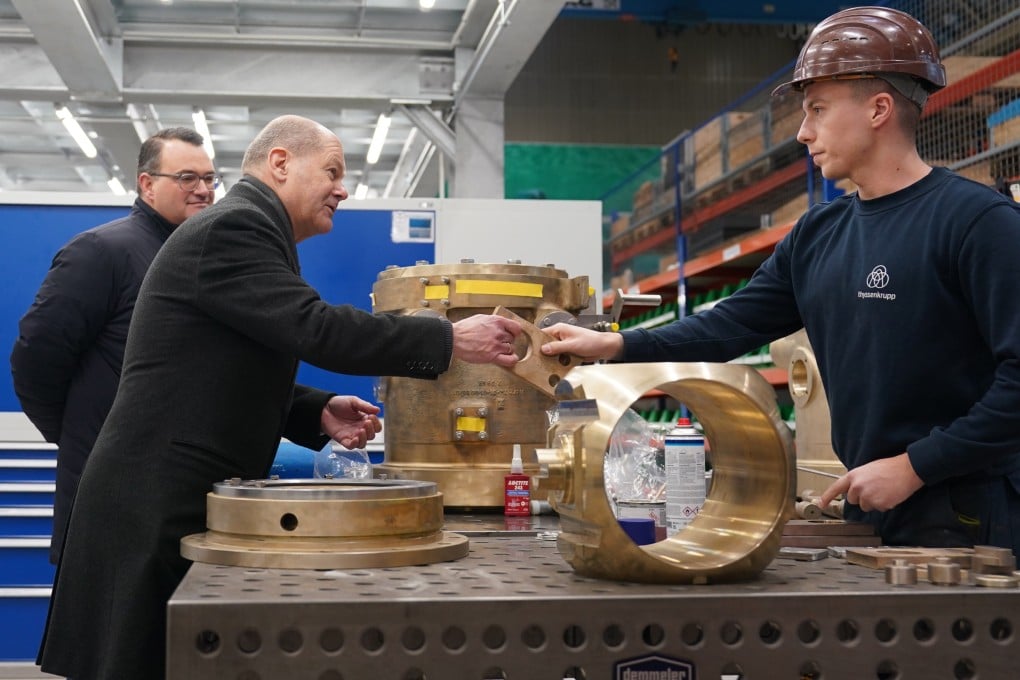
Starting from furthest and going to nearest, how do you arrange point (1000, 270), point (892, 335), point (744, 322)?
1. point (744, 322)
2. point (892, 335)
3. point (1000, 270)

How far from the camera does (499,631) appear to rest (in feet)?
2.96

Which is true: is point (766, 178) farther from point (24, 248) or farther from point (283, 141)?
point (283, 141)

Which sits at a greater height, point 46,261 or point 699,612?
point 46,261

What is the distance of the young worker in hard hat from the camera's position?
129 cm

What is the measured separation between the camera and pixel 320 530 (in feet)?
3.76

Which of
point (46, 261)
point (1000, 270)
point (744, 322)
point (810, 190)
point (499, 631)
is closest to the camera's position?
point (499, 631)

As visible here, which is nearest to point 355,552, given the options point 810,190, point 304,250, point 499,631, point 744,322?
point 499,631

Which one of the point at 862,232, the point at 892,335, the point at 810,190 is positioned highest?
the point at 810,190

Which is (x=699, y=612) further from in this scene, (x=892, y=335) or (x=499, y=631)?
(x=892, y=335)

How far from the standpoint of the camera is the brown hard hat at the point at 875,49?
1446mm

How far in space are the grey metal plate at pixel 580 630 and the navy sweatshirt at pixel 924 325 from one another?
37 cm

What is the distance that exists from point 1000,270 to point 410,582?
2.83ft

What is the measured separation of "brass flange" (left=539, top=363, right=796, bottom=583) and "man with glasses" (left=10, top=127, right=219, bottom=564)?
1.69m

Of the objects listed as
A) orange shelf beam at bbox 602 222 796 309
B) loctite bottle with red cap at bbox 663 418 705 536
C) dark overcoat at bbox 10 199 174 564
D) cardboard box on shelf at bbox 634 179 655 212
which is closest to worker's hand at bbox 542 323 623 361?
loctite bottle with red cap at bbox 663 418 705 536
